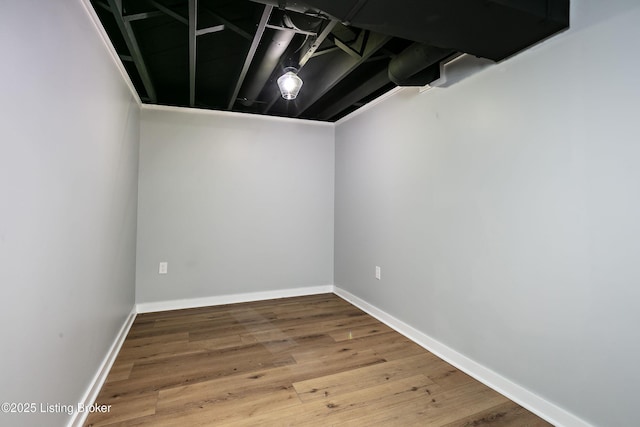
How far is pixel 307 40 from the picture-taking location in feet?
6.72

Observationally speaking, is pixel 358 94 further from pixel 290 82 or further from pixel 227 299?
pixel 227 299

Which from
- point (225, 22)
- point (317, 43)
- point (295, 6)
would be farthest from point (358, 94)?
point (295, 6)

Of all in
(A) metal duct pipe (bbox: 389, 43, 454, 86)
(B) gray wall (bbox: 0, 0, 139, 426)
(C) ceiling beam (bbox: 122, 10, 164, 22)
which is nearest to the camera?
(B) gray wall (bbox: 0, 0, 139, 426)

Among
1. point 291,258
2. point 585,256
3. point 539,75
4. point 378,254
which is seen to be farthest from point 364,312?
point 539,75

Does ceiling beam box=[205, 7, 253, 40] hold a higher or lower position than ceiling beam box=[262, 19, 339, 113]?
higher

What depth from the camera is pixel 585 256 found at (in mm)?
1424

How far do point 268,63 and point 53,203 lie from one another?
1753 mm

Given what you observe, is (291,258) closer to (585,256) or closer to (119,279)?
(119,279)

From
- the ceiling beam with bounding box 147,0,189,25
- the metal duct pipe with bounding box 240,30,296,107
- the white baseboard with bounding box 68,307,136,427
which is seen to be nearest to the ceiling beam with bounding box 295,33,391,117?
the metal duct pipe with bounding box 240,30,296,107

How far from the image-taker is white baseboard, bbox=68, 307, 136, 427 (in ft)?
4.65

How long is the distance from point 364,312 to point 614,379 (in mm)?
2000

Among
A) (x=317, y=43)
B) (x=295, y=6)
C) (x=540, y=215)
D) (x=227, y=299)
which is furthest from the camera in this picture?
(x=227, y=299)

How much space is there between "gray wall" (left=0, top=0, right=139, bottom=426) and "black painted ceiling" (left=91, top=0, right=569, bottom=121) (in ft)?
1.67

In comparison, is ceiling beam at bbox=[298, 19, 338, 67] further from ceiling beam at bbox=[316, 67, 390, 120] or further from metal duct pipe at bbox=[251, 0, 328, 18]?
ceiling beam at bbox=[316, 67, 390, 120]
